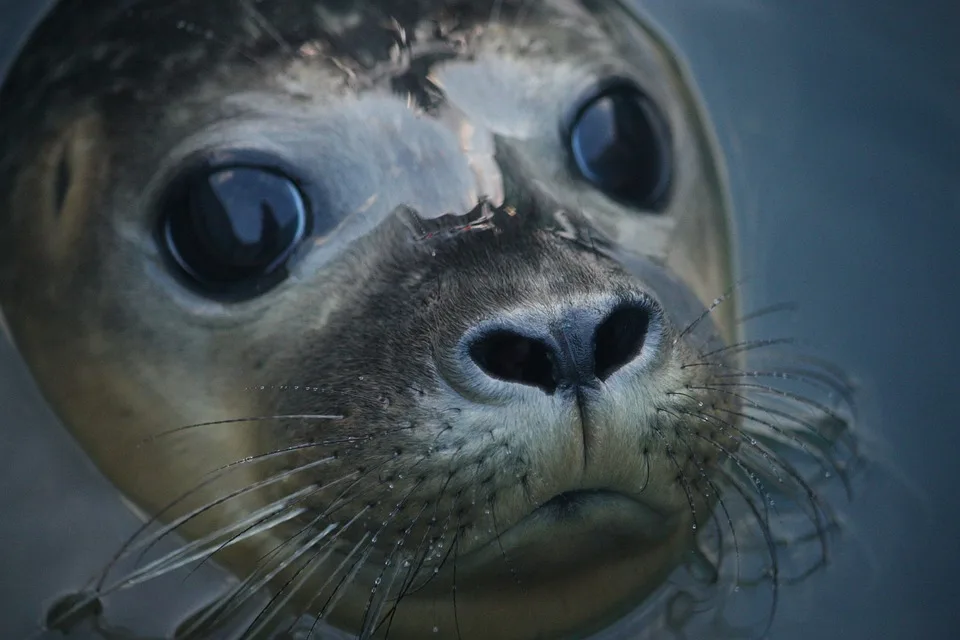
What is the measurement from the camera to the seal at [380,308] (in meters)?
1.75

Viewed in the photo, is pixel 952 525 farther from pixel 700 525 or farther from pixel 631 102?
pixel 631 102

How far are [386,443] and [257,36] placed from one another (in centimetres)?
86

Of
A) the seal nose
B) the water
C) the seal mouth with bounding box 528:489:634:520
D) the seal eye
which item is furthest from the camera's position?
the water

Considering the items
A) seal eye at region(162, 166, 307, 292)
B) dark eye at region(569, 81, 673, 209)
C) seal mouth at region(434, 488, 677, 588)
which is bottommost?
seal mouth at region(434, 488, 677, 588)

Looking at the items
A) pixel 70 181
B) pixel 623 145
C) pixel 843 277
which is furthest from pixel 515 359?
pixel 843 277

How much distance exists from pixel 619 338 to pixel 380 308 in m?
0.40

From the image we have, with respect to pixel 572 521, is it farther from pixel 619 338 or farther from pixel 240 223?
pixel 240 223

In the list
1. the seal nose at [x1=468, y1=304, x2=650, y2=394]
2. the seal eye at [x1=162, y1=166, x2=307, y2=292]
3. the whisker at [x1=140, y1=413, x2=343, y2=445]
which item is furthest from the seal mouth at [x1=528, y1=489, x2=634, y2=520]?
the seal eye at [x1=162, y1=166, x2=307, y2=292]

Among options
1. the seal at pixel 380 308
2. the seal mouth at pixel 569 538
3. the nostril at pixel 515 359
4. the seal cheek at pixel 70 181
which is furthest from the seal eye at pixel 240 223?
the seal mouth at pixel 569 538

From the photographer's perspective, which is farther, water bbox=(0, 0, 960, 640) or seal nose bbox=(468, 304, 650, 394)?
water bbox=(0, 0, 960, 640)

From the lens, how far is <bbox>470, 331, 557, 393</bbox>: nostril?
5.50 feet

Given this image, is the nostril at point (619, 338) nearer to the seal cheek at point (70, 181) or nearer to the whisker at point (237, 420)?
the whisker at point (237, 420)

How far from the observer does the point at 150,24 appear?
2.31 metres

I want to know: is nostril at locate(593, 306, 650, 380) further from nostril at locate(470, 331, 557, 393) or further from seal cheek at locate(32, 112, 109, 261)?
seal cheek at locate(32, 112, 109, 261)
